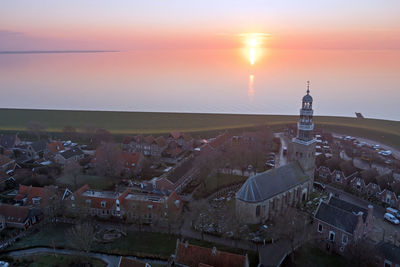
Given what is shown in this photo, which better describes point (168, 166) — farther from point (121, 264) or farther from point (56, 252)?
point (121, 264)

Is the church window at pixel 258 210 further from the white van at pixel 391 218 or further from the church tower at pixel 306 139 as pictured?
the white van at pixel 391 218

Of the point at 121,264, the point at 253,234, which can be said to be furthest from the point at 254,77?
the point at 121,264

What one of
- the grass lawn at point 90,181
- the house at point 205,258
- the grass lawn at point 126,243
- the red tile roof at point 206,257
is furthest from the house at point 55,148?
the red tile roof at point 206,257

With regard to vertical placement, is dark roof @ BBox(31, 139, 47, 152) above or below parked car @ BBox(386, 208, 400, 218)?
above

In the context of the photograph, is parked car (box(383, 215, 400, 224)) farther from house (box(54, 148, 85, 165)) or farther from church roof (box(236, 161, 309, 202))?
house (box(54, 148, 85, 165))

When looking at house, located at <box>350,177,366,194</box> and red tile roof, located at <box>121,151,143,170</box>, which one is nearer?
house, located at <box>350,177,366,194</box>

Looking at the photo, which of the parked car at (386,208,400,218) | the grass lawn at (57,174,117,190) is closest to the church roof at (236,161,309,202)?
the parked car at (386,208,400,218)
